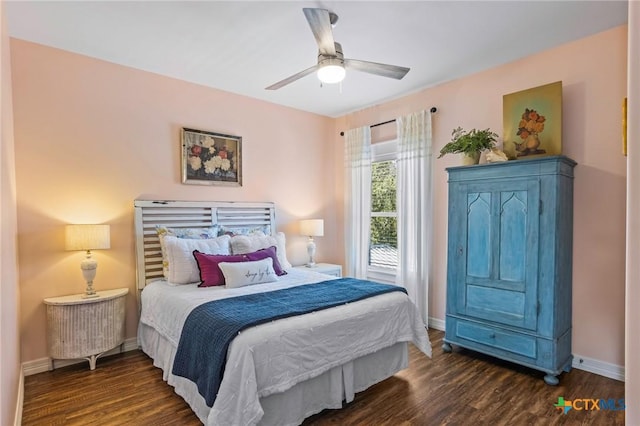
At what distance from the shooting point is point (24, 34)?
2.81 metres

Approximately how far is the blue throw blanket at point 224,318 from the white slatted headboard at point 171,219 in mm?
1374

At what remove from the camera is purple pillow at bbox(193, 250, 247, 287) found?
3.06 metres

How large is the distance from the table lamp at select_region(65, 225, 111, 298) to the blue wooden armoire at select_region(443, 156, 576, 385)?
3207 mm

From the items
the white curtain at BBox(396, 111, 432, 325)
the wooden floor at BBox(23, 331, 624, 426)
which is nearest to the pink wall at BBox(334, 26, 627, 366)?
the wooden floor at BBox(23, 331, 624, 426)

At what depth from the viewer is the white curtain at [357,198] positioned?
476cm

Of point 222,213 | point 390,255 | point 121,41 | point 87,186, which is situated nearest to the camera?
point 121,41

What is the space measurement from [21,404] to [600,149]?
190 inches

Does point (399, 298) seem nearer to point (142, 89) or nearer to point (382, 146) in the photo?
point (382, 146)

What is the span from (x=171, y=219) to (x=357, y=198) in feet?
8.07

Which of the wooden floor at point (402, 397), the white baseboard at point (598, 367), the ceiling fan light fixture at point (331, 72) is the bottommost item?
the wooden floor at point (402, 397)

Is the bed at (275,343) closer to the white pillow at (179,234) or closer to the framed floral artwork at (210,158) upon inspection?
the white pillow at (179,234)

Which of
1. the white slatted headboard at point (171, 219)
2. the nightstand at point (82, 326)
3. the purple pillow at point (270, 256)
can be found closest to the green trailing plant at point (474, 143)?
the purple pillow at point (270, 256)

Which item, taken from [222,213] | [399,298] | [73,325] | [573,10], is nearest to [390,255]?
[399,298]

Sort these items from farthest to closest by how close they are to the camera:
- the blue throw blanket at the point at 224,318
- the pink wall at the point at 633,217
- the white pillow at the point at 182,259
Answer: the white pillow at the point at 182,259 → the blue throw blanket at the point at 224,318 → the pink wall at the point at 633,217
